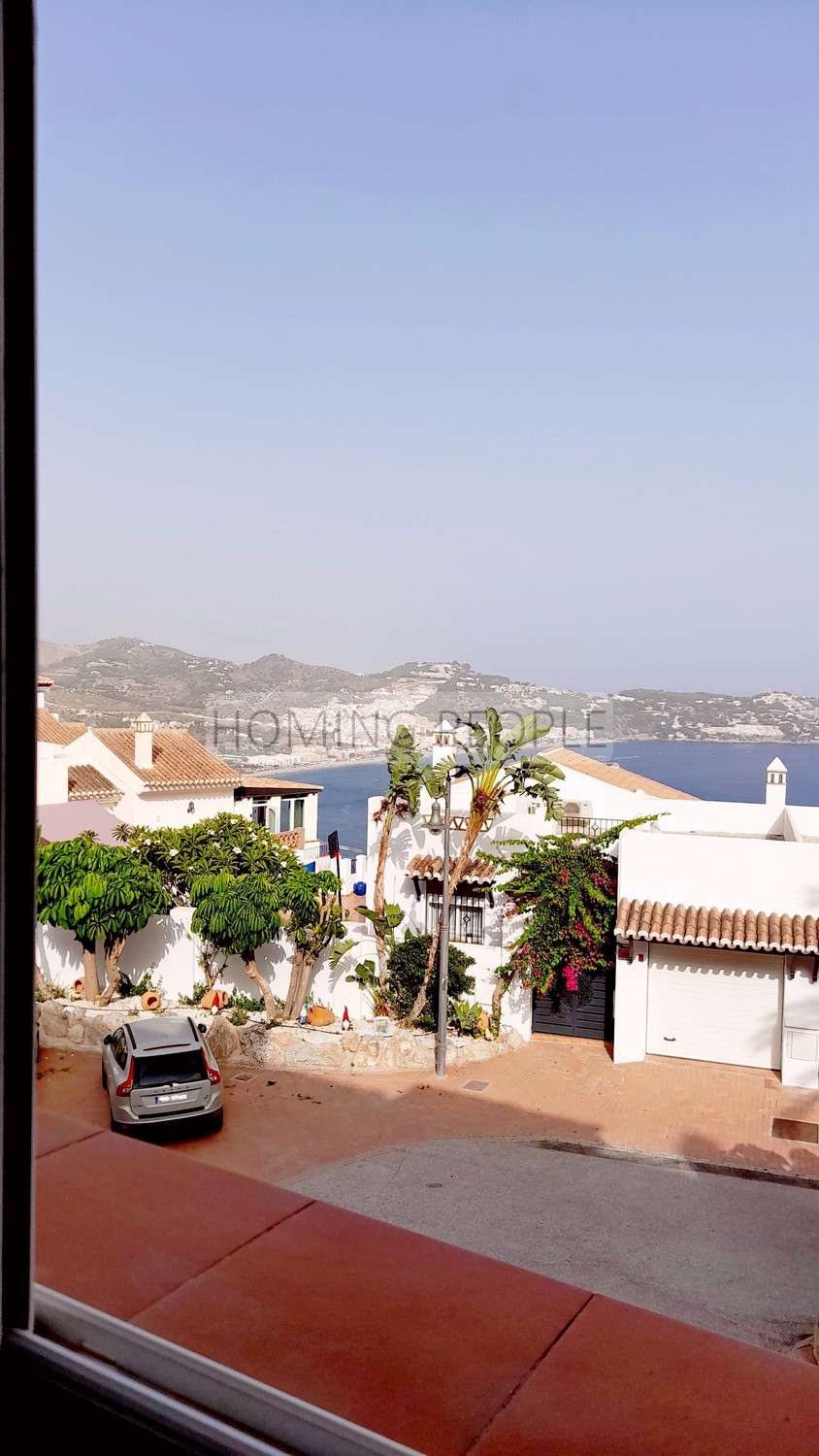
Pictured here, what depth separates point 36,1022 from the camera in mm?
573

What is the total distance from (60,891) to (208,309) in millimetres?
6728

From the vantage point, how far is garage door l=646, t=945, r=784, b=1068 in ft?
27.9

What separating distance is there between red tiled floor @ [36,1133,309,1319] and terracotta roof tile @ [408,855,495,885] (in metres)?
8.19

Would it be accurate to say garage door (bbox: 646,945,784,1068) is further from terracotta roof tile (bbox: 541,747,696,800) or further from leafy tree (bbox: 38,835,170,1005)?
terracotta roof tile (bbox: 541,747,696,800)

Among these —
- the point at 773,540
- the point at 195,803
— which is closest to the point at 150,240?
the point at 773,540

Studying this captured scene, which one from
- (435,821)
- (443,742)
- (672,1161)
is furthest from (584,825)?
(672,1161)

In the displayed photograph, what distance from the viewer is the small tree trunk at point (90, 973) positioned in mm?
9125

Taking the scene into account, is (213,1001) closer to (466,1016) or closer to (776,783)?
(466,1016)

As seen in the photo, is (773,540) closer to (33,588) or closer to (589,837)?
(589,837)

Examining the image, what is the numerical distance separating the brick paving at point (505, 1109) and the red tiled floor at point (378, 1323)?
5865mm

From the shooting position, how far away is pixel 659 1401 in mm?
604

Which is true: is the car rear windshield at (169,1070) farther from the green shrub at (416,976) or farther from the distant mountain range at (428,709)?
the distant mountain range at (428,709)

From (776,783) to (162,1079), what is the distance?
8339mm

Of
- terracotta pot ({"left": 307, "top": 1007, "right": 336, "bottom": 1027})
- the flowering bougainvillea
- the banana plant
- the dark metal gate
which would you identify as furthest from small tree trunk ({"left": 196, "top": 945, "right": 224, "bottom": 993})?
the dark metal gate
